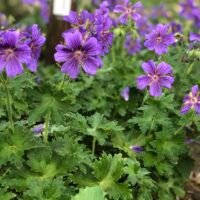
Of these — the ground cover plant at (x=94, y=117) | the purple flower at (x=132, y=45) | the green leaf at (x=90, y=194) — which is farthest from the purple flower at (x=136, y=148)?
the purple flower at (x=132, y=45)

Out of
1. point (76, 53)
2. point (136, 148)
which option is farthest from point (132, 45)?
point (76, 53)

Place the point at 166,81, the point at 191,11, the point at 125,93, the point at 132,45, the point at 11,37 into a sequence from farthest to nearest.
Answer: the point at 191,11 < the point at 132,45 < the point at 125,93 < the point at 166,81 < the point at 11,37

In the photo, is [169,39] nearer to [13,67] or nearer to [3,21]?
[13,67]

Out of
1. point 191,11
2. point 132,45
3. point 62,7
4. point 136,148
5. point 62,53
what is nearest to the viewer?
point 62,53

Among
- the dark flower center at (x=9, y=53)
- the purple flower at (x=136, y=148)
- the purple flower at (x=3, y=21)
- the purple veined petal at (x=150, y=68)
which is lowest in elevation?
the purple flower at (x=136, y=148)

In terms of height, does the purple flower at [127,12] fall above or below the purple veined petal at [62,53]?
below

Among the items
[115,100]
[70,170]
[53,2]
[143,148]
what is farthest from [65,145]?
[53,2]

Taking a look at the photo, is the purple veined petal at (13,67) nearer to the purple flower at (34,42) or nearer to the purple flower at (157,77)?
the purple flower at (34,42)

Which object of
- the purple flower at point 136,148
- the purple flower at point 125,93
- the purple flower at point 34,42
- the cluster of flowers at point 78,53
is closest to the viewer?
the cluster of flowers at point 78,53
